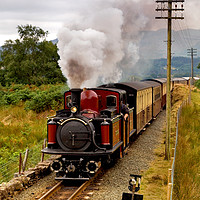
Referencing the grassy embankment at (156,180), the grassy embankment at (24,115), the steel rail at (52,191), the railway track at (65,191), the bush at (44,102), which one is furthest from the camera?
the bush at (44,102)

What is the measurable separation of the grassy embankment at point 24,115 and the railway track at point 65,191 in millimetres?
4229

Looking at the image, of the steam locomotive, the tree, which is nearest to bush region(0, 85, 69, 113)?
the tree

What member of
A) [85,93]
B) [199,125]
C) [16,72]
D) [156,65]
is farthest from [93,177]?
[156,65]

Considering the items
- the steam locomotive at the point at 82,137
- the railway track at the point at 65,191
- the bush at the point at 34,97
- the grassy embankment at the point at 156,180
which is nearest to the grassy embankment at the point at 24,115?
the bush at the point at 34,97

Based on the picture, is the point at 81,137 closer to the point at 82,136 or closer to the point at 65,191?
the point at 82,136

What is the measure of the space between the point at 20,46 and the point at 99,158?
29551 mm

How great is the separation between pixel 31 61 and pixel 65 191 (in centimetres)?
2819

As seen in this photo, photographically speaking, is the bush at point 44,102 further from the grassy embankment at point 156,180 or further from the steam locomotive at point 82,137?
the steam locomotive at point 82,137

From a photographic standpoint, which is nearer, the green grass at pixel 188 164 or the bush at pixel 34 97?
the green grass at pixel 188 164

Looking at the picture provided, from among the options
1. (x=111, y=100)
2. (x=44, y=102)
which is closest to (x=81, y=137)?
(x=111, y=100)

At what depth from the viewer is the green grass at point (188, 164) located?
7477 mm

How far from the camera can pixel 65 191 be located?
8188 mm

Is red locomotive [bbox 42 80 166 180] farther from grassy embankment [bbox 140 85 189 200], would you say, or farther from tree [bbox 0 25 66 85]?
tree [bbox 0 25 66 85]

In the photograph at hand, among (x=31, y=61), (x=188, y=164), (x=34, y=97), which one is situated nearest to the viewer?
(x=188, y=164)
